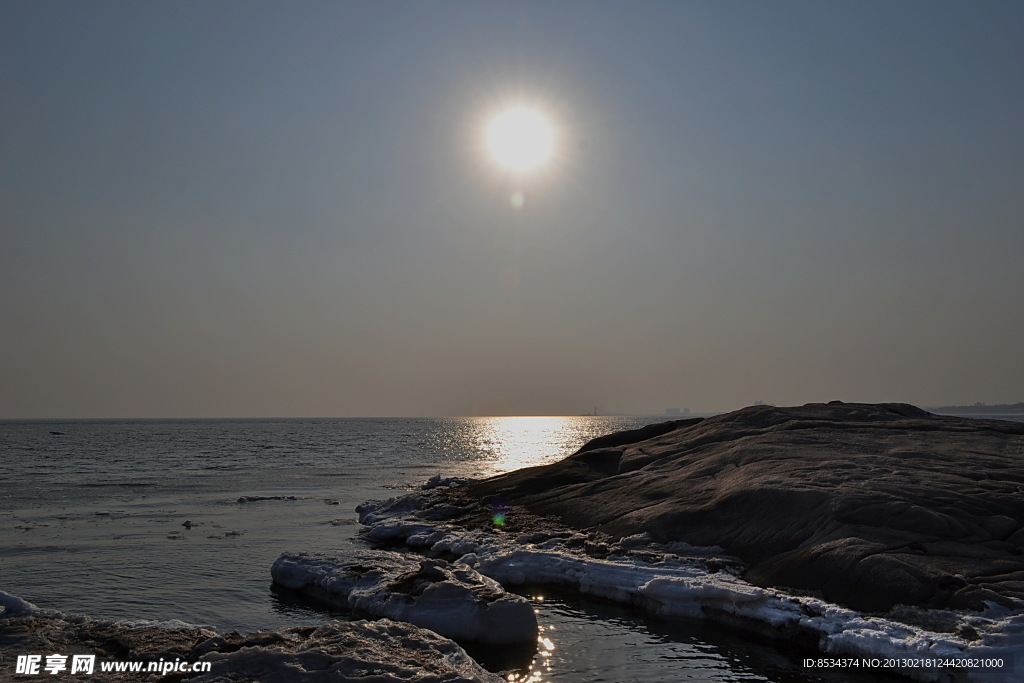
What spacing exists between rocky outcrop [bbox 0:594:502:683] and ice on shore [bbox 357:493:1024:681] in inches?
262

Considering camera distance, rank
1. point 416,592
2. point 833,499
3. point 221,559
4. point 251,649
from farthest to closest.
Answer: point 221,559, point 833,499, point 416,592, point 251,649

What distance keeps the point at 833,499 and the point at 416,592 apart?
12.1 m

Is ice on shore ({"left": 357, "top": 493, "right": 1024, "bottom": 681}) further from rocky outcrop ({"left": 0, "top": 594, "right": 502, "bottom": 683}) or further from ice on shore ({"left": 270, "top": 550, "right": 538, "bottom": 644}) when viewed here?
rocky outcrop ({"left": 0, "top": 594, "right": 502, "bottom": 683})

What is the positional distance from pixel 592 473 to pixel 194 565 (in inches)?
714

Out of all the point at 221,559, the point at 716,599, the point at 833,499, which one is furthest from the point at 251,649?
the point at 833,499

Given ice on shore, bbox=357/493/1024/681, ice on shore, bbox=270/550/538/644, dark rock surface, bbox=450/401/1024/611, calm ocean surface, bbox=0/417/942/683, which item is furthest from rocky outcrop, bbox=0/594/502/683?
dark rock surface, bbox=450/401/1024/611

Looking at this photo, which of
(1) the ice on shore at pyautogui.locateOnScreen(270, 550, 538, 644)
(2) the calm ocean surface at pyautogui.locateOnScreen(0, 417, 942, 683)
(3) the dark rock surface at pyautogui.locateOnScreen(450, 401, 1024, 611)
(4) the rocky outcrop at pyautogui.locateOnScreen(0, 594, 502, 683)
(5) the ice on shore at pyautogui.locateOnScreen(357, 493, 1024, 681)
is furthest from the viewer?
(3) the dark rock surface at pyautogui.locateOnScreen(450, 401, 1024, 611)

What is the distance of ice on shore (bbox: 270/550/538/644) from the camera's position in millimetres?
15996

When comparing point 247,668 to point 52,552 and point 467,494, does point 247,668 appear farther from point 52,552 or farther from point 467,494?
point 467,494

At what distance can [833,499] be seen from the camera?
813 inches

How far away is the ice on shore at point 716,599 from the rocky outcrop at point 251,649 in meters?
6.65

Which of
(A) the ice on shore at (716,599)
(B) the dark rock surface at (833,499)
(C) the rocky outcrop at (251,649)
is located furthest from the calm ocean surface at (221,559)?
(B) the dark rock surface at (833,499)

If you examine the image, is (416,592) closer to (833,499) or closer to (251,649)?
(251,649)

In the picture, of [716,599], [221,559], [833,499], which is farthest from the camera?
[221,559]
